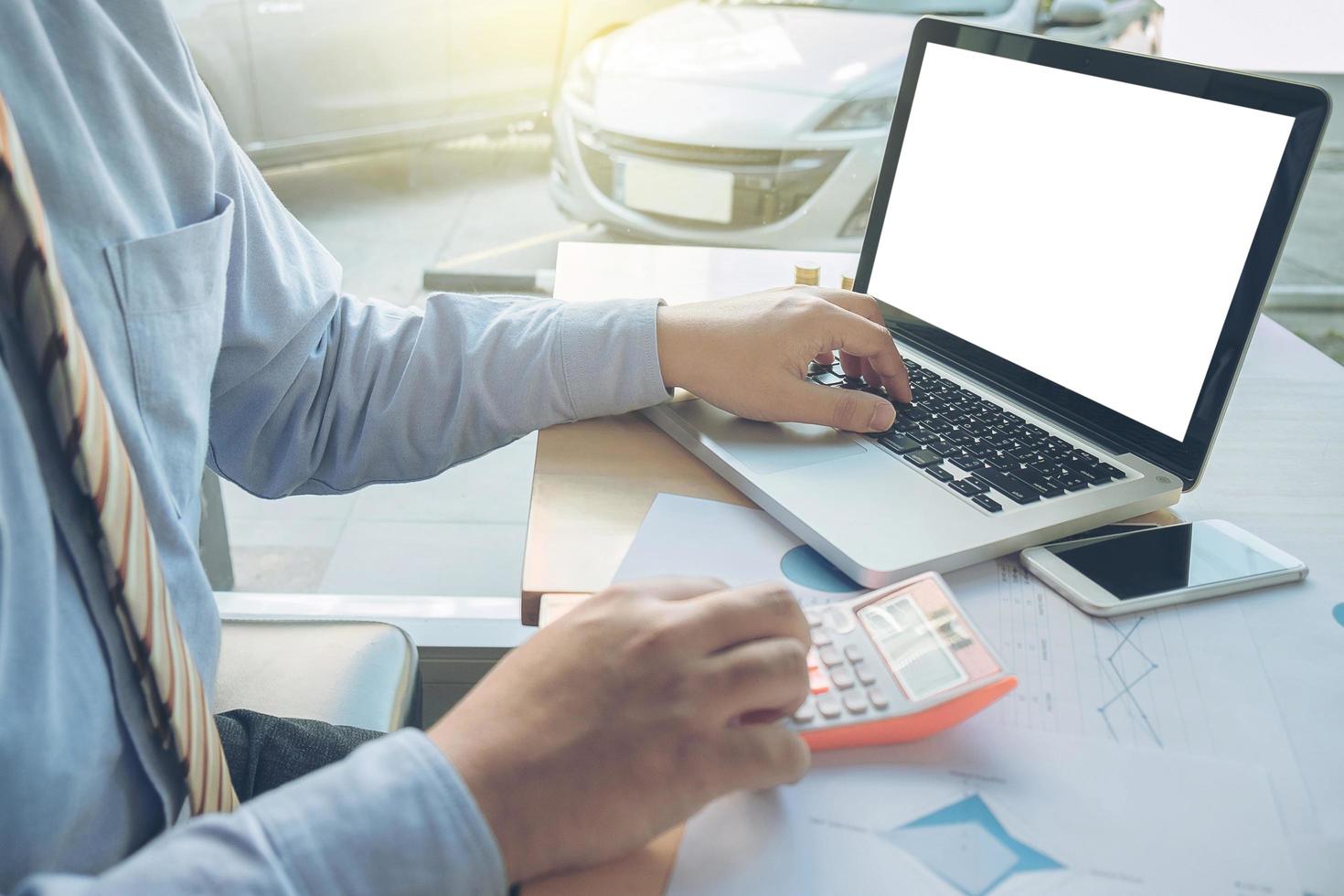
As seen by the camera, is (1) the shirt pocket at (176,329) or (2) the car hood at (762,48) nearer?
(1) the shirt pocket at (176,329)

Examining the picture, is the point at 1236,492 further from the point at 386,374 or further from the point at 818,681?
the point at 386,374

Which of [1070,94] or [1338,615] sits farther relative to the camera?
[1070,94]

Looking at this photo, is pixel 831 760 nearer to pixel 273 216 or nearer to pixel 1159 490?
pixel 1159 490

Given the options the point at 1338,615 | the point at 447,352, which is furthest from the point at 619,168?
the point at 1338,615

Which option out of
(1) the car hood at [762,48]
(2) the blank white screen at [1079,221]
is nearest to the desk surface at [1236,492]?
(2) the blank white screen at [1079,221]

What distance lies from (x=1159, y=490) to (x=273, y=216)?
693 mm

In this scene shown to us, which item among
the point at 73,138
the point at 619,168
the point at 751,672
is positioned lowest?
the point at 619,168

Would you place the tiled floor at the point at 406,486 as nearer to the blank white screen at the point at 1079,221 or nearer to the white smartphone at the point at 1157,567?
the blank white screen at the point at 1079,221

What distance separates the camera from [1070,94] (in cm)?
82

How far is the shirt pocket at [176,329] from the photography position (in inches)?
23.3

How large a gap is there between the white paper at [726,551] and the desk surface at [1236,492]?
2cm

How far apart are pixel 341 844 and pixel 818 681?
245 millimetres

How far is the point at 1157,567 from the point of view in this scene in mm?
676

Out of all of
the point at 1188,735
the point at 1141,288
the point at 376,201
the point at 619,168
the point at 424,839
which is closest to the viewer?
the point at 424,839
